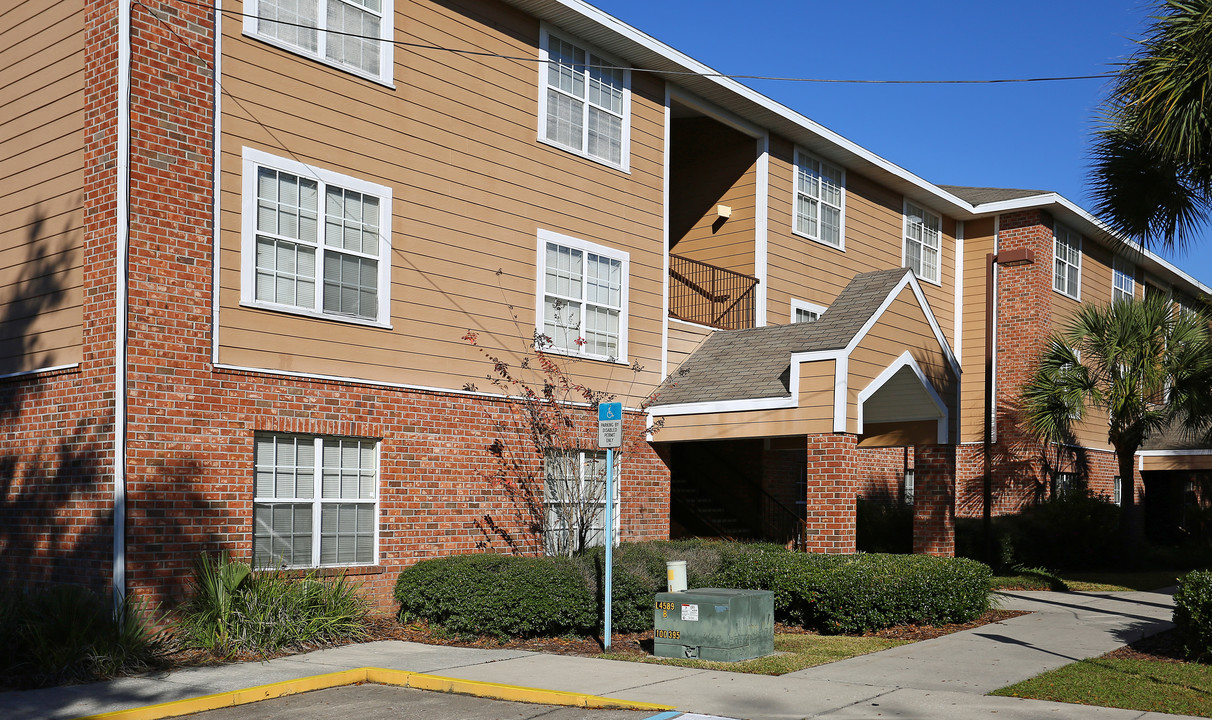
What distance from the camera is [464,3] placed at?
1575 centimetres

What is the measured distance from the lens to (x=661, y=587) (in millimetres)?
14047

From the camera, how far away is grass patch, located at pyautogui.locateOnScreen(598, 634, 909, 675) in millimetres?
11086

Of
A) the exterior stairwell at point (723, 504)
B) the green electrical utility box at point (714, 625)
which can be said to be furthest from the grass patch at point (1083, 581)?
the green electrical utility box at point (714, 625)

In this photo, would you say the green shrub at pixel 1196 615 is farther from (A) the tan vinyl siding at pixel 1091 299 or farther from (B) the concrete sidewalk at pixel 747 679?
(A) the tan vinyl siding at pixel 1091 299

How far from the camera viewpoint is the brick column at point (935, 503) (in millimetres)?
18250

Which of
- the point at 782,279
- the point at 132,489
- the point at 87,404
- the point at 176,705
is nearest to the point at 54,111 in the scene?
the point at 87,404

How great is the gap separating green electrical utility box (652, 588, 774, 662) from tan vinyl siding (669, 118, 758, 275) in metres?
10.8

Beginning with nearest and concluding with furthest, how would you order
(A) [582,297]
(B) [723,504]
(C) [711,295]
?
(A) [582,297], (C) [711,295], (B) [723,504]

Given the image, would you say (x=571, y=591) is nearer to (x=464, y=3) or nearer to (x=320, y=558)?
(x=320, y=558)

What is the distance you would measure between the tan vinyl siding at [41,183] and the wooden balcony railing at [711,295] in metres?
11.4

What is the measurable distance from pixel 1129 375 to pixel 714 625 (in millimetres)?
15328

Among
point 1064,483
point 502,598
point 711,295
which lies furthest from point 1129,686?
point 1064,483

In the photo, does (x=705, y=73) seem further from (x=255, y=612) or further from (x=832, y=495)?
(x=255, y=612)

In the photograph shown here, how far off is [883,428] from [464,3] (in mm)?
10436
